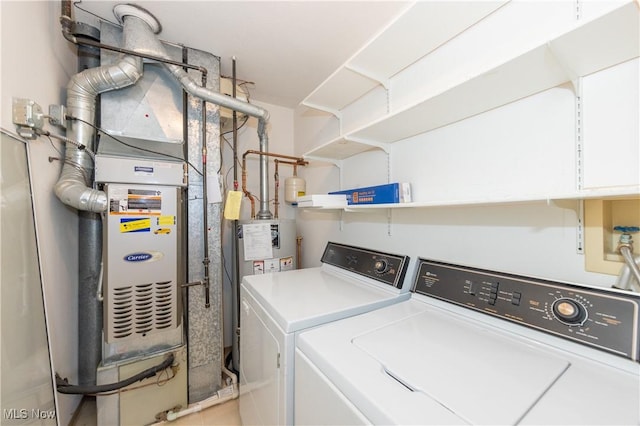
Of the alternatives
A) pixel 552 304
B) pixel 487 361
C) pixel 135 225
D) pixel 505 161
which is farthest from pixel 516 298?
pixel 135 225

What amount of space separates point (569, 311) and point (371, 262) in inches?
33.4

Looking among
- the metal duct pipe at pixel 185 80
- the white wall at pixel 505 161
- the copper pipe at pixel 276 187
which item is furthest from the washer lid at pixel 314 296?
the copper pipe at pixel 276 187

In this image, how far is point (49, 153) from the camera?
1.40 meters

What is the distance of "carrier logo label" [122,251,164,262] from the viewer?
59.3 inches

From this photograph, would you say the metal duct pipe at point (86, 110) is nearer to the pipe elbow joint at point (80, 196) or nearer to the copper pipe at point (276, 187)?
the pipe elbow joint at point (80, 196)

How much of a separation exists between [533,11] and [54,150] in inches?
102

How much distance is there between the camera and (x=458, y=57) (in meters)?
1.28

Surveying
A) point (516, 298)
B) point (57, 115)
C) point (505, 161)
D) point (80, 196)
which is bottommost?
point (516, 298)

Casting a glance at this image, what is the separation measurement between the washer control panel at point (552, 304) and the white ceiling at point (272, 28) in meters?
1.59

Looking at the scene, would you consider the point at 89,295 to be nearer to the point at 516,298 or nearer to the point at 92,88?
the point at 92,88

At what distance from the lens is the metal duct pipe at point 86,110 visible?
1.42m

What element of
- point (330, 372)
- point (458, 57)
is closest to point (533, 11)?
point (458, 57)

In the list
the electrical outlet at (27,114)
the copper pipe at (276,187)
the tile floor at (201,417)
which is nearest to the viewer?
the electrical outlet at (27,114)

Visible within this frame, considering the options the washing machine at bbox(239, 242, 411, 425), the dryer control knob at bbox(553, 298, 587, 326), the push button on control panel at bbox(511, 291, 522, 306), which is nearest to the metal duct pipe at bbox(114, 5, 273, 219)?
the washing machine at bbox(239, 242, 411, 425)
